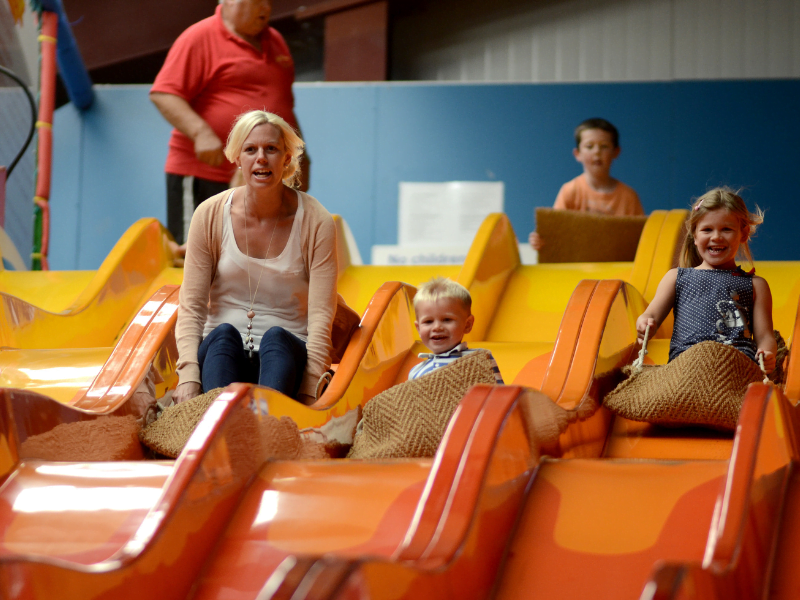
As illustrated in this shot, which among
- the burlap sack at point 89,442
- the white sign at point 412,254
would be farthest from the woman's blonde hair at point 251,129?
the white sign at point 412,254

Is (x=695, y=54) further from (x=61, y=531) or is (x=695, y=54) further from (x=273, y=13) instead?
(x=61, y=531)

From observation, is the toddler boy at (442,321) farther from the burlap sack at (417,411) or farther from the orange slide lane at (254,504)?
the orange slide lane at (254,504)

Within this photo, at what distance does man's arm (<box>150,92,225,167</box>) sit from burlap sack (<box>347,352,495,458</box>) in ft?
5.65

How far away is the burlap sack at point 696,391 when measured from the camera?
178 cm

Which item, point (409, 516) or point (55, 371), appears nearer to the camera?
point (409, 516)

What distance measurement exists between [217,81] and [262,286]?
1637mm

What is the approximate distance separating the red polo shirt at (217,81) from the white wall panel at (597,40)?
2.77m

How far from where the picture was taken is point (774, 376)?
79.4 inches

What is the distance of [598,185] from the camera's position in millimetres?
3762

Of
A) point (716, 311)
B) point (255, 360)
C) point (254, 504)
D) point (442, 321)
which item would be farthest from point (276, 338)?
point (716, 311)

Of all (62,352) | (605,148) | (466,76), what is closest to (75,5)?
(466,76)

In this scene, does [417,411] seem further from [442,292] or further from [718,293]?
[718,293]

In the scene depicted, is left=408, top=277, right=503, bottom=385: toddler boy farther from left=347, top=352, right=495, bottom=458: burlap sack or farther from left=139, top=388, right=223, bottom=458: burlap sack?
left=139, top=388, right=223, bottom=458: burlap sack

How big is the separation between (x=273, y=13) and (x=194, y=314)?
4.27 meters
